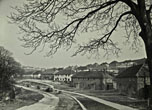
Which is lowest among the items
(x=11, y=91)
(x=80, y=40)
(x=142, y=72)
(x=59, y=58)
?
(x=11, y=91)

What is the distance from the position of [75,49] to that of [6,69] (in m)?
1.22

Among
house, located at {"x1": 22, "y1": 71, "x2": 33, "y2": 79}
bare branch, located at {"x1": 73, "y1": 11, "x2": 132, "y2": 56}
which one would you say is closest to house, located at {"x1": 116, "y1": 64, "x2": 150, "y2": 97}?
bare branch, located at {"x1": 73, "y1": 11, "x2": 132, "y2": 56}

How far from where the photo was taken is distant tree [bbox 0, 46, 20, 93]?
2869mm

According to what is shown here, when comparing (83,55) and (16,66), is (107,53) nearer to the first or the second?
(83,55)

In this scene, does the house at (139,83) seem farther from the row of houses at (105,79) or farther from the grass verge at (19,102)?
the grass verge at (19,102)

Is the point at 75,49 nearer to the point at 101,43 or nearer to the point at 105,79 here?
A: the point at 101,43

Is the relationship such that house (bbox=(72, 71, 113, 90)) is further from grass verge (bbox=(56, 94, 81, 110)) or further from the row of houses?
grass verge (bbox=(56, 94, 81, 110))

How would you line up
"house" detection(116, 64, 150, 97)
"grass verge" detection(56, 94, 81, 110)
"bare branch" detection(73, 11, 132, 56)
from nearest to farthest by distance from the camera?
1. "grass verge" detection(56, 94, 81, 110)
2. "house" detection(116, 64, 150, 97)
3. "bare branch" detection(73, 11, 132, 56)

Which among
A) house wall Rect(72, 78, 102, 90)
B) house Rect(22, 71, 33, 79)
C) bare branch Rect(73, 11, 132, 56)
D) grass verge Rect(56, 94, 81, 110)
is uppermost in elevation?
bare branch Rect(73, 11, 132, 56)

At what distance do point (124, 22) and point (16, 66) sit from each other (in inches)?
89.3

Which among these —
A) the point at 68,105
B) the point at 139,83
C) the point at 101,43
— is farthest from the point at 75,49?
the point at 139,83

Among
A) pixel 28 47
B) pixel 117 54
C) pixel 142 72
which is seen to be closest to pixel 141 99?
pixel 142 72

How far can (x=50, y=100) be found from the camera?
10.5 feet

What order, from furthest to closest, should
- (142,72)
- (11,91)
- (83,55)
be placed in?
(142,72), (83,55), (11,91)
